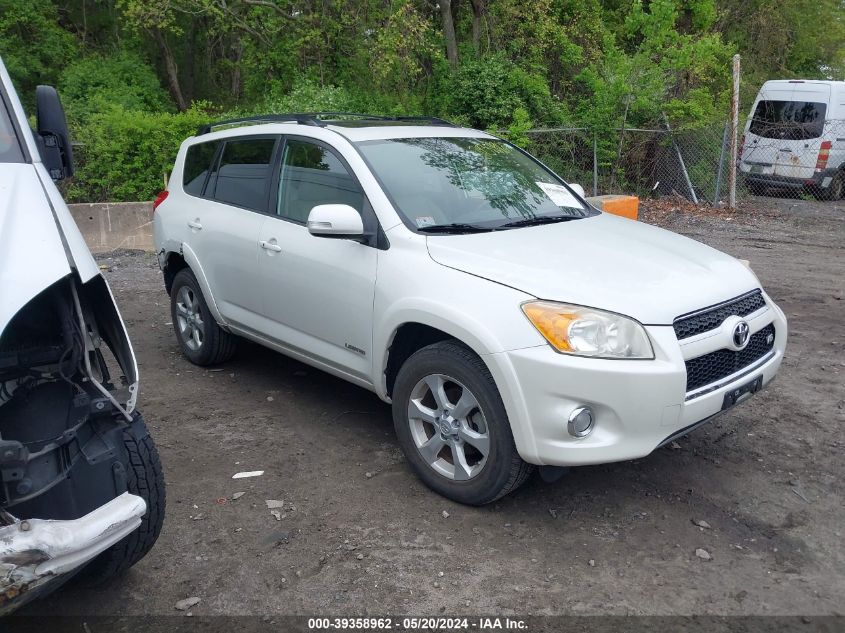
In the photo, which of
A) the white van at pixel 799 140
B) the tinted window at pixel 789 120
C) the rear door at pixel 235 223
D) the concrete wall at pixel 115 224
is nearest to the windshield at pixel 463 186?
the rear door at pixel 235 223

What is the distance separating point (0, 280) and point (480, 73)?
13414 millimetres

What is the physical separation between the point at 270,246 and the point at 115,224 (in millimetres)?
6752

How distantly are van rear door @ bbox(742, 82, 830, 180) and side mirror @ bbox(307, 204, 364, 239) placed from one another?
516 inches

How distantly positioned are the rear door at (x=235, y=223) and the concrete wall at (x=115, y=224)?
5.51 m

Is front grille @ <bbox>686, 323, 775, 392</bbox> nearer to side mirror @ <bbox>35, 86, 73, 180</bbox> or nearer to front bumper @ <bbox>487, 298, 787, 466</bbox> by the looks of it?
front bumper @ <bbox>487, 298, 787, 466</bbox>

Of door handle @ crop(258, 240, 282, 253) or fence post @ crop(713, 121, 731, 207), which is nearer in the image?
door handle @ crop(258, 240, 282, 253)

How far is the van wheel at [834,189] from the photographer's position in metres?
15.0

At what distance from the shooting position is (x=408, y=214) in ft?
14.2

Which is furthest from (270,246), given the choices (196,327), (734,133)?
(734,133)

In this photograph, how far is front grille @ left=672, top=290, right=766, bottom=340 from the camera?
11.9ft

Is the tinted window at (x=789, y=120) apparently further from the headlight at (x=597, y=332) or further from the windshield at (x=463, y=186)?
the headlight at (x=597, y=332)

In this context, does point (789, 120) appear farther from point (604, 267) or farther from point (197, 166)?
point (604, 267)

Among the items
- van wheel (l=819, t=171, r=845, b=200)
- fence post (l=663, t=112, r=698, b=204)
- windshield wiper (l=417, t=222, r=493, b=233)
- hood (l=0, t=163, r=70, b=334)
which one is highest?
hood (l=0, t=163, r=70, b=334)

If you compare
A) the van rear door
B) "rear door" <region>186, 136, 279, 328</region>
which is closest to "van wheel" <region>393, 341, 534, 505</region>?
"rear door" <region>186, 136, 279, 328</region>
